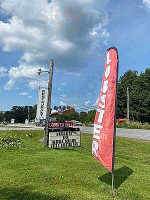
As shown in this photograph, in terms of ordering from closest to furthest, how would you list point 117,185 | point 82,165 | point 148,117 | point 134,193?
point 134,193 < point 117,185 < point 82,165 < point 148,117

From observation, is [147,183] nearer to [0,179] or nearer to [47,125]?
[0,179]

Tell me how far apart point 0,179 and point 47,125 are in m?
6.97

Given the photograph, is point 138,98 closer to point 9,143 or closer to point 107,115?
point 9,143

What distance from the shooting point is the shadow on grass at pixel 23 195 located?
4.45 metres

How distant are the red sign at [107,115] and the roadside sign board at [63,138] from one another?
614 centimetres

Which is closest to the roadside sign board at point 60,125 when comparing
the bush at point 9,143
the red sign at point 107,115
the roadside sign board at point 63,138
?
the roadside sign board at point 63,138

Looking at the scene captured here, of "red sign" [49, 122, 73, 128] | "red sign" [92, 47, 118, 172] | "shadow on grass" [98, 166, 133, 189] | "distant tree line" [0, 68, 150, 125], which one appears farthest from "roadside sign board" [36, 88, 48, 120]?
"distant tree line" [0, 68, 150, 125]

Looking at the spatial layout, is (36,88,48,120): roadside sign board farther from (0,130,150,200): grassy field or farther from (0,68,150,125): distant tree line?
(0,68,150,125): distant tree line

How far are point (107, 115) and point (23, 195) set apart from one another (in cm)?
251

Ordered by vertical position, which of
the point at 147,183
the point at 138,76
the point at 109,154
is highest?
the point at 138,76

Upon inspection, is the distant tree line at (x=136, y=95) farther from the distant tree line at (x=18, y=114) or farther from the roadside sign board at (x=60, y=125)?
the distant tree line at (x=18, y=114)

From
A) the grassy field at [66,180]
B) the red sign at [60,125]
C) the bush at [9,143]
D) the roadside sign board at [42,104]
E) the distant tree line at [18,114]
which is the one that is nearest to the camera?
the grassy field at [66,180]

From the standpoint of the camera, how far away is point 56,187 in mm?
5152

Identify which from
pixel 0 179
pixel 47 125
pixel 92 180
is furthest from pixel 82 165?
pixel 47 125
